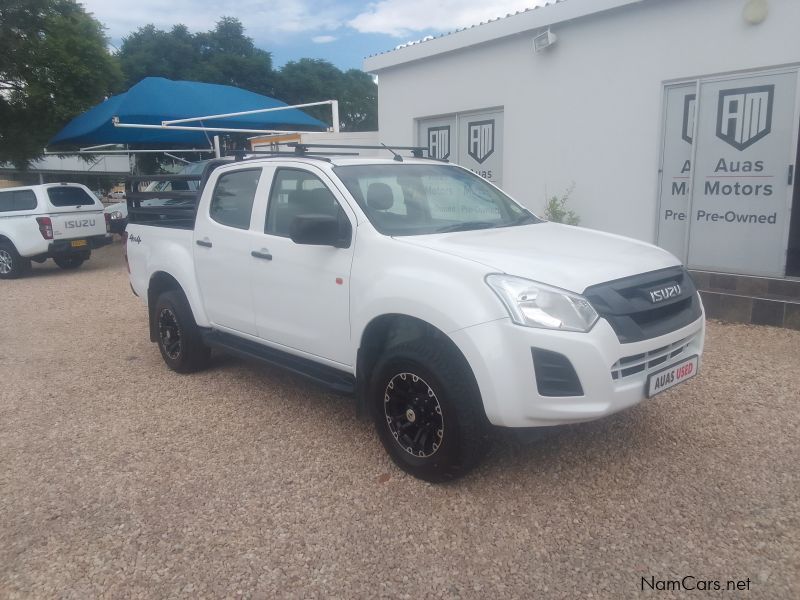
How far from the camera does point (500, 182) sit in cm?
1011

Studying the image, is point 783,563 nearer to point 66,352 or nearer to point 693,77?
point 693,77

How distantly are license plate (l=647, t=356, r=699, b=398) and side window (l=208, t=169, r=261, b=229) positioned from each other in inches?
117

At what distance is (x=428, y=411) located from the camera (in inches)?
140

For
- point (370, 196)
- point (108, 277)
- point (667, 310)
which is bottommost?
point (108, 277)

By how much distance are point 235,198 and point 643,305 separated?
10.4 ft

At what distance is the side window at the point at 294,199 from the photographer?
4.29 metres

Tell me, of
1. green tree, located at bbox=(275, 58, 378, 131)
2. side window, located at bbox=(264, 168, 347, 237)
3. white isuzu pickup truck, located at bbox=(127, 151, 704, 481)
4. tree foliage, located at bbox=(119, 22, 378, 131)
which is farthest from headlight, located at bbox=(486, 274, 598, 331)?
green tree, located at bbox=(275, 58, 378, 131)

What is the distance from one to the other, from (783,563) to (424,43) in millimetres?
9672

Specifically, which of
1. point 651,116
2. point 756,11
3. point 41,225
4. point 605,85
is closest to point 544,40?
point 605,85

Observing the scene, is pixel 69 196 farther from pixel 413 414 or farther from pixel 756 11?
pixel 756 11

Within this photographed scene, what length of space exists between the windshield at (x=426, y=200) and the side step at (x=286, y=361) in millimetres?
994

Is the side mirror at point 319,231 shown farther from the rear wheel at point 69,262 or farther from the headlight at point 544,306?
the rear wheel at point 69,262

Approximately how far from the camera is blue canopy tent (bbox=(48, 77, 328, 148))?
43.6ft

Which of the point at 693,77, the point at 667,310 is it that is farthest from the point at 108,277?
the point at 667,310
